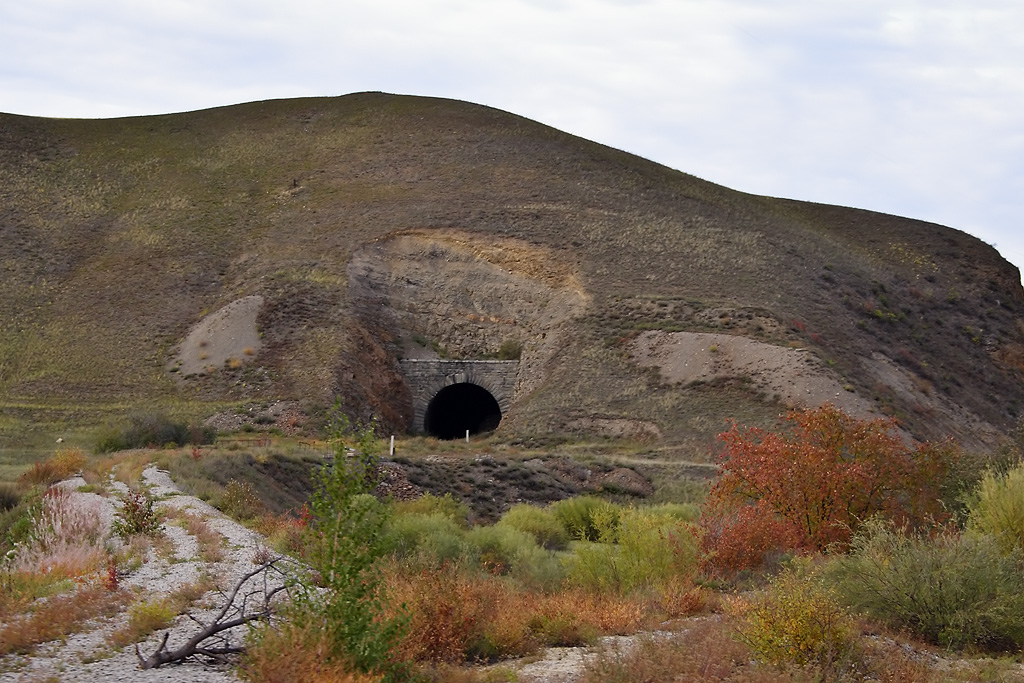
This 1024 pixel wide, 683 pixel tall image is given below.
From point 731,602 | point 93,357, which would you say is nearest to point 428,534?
point 731,602

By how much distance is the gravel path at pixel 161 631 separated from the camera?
9.17 meters

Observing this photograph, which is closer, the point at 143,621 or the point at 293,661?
the point at 293,661

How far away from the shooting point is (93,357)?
162 ft

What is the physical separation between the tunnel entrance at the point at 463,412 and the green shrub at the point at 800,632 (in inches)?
1587

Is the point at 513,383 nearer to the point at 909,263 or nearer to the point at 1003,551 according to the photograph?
the point at 909,263

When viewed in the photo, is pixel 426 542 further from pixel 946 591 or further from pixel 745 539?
pixel 946 591

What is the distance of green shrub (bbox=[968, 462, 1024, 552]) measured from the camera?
591 inches

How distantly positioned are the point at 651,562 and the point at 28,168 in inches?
2439

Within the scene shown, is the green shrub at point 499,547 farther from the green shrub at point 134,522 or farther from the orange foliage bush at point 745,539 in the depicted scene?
the green shrub at point 134,522

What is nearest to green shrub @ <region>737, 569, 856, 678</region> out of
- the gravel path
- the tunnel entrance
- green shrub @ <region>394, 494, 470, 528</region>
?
the gravel path

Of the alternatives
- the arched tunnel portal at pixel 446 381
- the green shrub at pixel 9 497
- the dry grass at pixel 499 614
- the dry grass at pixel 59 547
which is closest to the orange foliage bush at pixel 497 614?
the dry grass at pixel 499 614

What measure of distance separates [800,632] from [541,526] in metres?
14.3

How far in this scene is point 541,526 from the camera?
79.9 ft

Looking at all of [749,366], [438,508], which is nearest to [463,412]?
[749,366]
